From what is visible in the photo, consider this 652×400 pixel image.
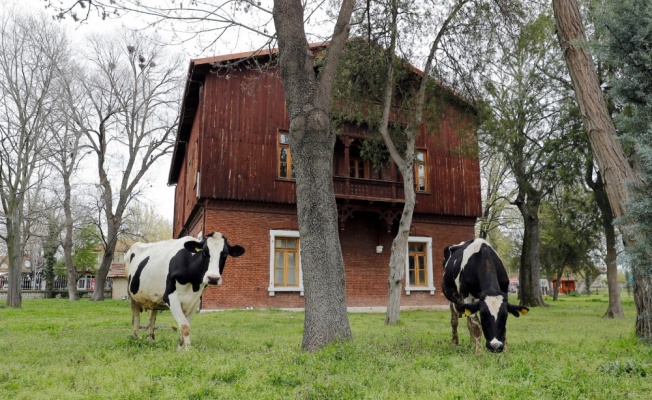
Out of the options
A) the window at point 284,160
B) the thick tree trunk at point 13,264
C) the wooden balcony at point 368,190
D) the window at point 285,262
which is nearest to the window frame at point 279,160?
the window at point 284,160

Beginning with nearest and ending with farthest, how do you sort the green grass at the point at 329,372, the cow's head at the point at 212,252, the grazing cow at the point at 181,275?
the green grass at the point at 329,372 → the cow's head at the point at 212,252 → the grazing cow at the point at 181,275

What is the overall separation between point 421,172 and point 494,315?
16.5 metres

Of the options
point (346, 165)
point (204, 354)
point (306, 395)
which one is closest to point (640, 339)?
point (306, 395)

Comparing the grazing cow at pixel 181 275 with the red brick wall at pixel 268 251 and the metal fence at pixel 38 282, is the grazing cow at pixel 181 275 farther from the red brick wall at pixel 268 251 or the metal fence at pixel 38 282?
the metal fence at pixel 38 282

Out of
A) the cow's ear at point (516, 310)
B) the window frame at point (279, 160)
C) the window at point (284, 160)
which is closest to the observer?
the cow's ear at point (516, 310)

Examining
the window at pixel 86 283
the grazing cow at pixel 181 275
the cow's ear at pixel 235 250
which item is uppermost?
the cow's ear at pixel 235 250

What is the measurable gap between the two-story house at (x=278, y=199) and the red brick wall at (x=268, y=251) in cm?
4

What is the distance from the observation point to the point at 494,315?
6680mm

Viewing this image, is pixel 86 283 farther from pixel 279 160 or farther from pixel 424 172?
pixel 424 172

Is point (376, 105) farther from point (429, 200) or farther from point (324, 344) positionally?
point (324, 344)

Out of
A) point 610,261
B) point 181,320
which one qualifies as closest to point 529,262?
point 610,261

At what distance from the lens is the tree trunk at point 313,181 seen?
23.8ft

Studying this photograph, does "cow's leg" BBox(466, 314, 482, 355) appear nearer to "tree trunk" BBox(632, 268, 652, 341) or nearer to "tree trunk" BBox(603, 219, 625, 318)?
"tree trunk" BBox(632, 268, 652, 341)

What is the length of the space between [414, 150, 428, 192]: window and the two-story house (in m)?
0.04
